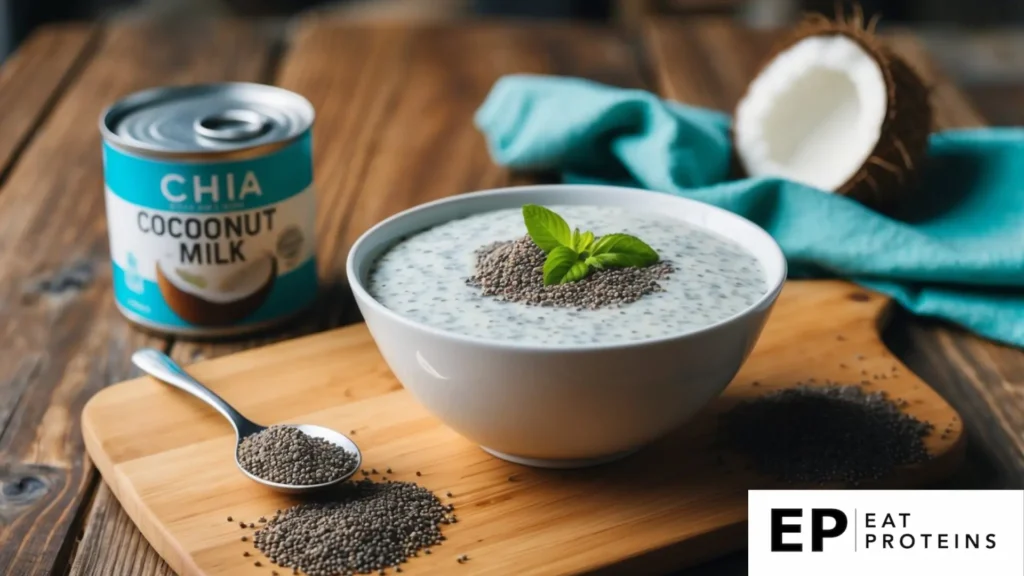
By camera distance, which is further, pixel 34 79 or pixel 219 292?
pixel 34 79

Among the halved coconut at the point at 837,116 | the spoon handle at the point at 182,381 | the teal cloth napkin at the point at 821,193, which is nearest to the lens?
the spoon handle at the point at 182,381

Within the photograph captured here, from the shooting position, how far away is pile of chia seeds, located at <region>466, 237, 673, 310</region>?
1137 mm

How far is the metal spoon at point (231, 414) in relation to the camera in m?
1.12

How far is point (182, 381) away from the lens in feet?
4.30

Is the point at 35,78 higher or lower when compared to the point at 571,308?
lower

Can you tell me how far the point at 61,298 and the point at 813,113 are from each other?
3.49 feet

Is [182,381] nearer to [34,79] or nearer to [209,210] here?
[209,210]

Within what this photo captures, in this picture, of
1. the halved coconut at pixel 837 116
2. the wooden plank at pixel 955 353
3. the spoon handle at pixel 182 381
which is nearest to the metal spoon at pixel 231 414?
the spoon handle at pixel 182 381

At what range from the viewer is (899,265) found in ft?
5.15

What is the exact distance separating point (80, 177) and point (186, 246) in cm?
58

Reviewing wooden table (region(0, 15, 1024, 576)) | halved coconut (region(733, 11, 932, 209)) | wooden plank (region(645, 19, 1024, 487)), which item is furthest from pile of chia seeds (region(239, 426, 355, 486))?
halved coconut (region(733, 11, 932, 209))

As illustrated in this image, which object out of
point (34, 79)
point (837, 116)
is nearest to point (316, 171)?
point (34, 79)

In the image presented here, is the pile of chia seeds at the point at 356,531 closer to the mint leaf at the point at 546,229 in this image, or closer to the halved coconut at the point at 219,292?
the mint leaf at the point at 546,229

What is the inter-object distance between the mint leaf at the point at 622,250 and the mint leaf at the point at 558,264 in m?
0.03
